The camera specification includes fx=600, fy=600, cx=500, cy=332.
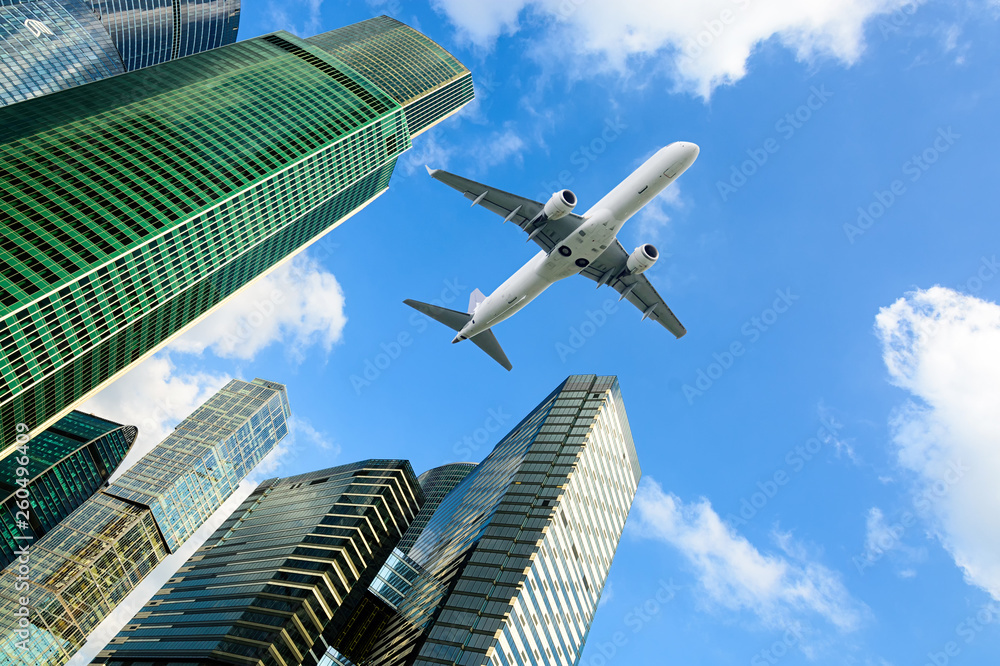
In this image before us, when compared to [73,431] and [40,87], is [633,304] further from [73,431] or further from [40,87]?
[73,431]

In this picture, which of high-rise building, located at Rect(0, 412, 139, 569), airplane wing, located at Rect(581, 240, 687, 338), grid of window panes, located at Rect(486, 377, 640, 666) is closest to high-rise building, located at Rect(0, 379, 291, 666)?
high-rise building, located at Rect(0, 412, 139, 569)

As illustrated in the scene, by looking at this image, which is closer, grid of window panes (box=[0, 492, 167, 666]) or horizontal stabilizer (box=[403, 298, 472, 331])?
horizontal stabilizer (box=[403, 298, 472, 331])

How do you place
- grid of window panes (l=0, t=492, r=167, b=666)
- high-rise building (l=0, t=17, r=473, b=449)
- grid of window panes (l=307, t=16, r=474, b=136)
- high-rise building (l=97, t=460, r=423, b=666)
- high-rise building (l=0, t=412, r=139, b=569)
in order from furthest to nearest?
1. grid of window panes (l=307, t=16, r=474, b=136)
2. grid of window panes (l=0, t=492, r=167, b=666)
3. high-rise building (l=0, t=412, r=139, b=569)
4. high-rise building (l=97, t=460, r=423, b=666)
5. high-rise building (l=0, t=17, r=473, b=449)

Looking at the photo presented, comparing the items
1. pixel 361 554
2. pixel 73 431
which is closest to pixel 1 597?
pixel 73 431

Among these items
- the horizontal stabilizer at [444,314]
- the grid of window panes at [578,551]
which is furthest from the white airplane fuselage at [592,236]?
the grid of window panes at [578,551]

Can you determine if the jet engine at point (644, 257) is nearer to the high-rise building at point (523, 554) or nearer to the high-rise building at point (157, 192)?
the high-rise building at point (523, 554)

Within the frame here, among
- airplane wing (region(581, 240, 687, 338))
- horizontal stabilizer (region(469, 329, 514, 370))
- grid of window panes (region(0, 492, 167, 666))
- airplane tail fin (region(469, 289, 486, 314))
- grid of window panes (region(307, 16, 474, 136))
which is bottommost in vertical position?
grid of window panes (region(0, 492, 167, 666))

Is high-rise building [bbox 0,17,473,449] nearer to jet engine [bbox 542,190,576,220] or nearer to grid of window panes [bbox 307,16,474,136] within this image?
grid of window panes [bbox 307,16,474,136]
